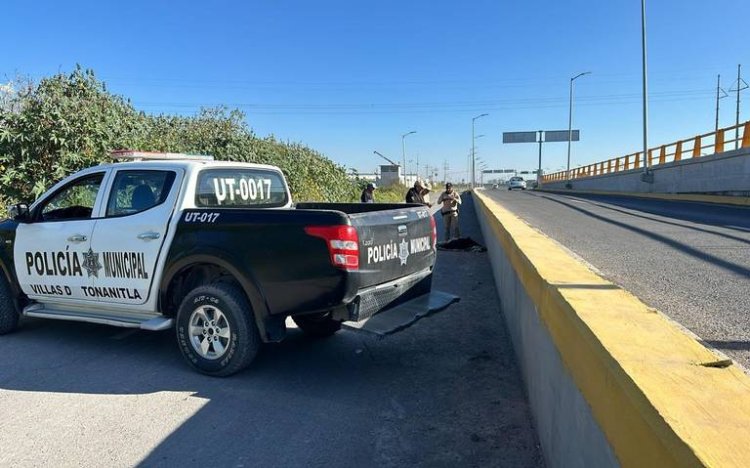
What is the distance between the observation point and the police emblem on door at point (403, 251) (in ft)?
16.3

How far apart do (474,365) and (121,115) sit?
12298 millimetres

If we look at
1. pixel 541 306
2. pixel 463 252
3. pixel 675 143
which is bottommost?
pixel 463 252

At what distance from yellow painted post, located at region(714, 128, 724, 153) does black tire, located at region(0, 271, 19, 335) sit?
2229cm

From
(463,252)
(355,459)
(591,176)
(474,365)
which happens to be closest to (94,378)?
(355,459)

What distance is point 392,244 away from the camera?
→ 15.9 feet

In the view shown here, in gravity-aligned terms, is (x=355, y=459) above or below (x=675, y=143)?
below

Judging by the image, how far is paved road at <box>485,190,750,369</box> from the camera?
13.3ft

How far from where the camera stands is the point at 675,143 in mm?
24750

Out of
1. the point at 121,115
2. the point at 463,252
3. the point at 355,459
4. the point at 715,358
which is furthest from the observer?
the point at 121,115

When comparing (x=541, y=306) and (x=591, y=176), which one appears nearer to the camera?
(x=541, y=306)

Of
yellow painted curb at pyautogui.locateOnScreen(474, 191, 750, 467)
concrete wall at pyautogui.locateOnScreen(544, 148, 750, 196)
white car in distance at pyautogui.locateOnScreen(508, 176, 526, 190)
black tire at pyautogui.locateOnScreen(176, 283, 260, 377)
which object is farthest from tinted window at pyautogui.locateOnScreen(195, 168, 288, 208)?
white car in distance at pyautogui.locateOnScreen(508, 176, 526, 190)

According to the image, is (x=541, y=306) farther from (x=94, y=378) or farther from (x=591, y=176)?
(x=591, y=176)

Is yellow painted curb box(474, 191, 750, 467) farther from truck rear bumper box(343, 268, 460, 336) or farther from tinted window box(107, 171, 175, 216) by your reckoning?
tinted window box(107, 171, 175, 216)

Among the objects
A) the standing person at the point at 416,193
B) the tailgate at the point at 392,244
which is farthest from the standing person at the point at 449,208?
the tailgate at the point at 392,244
